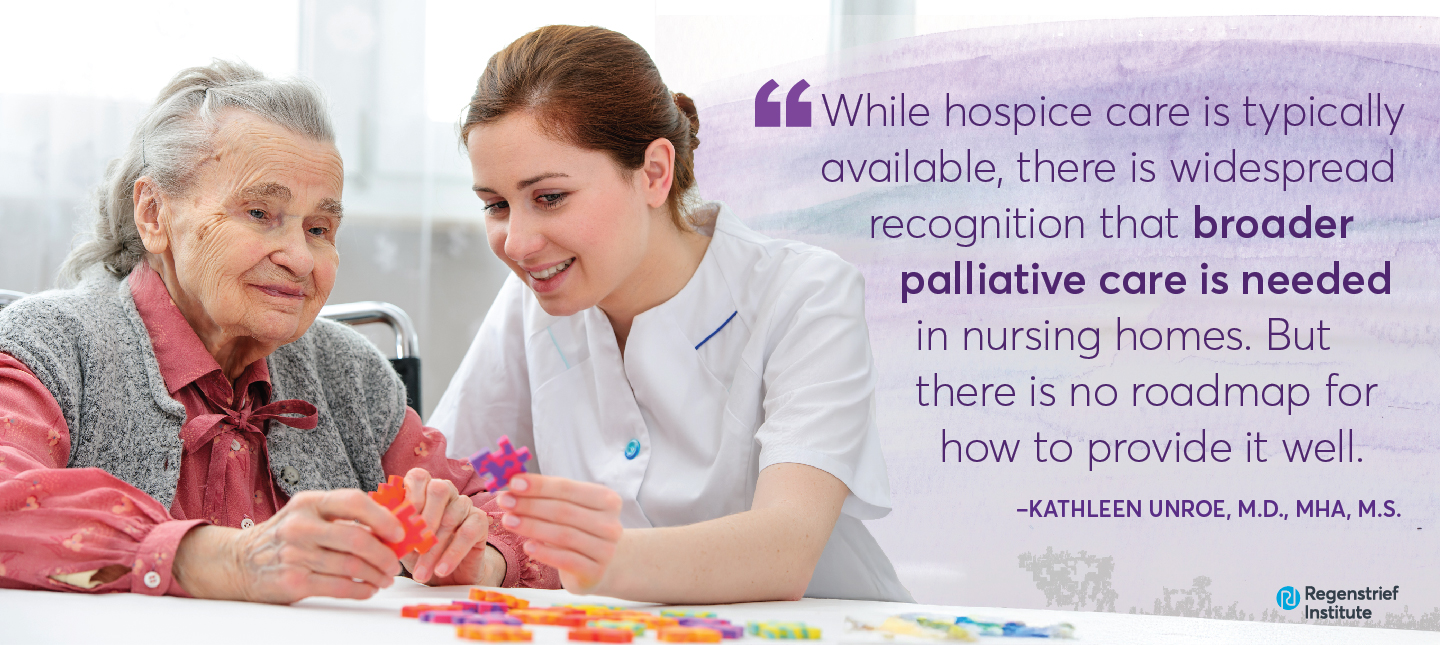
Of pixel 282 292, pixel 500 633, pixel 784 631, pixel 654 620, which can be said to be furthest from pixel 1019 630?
pixel 282 292

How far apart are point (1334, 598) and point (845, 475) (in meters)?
1.55

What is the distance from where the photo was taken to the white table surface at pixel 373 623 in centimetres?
79

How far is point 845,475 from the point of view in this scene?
1273 millimetres

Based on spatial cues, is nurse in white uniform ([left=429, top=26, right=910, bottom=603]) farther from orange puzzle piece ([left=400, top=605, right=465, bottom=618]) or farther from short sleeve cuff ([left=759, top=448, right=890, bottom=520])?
orange puzzle piece ([left=400, top=605, right=465, bottom=618])

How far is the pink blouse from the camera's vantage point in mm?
940

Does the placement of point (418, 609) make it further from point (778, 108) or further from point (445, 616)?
point (778, 108)

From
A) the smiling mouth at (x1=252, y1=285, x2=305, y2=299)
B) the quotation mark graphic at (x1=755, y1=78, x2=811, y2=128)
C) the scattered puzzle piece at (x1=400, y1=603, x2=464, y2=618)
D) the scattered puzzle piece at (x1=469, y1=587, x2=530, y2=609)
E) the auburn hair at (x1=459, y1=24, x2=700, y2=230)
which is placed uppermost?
the quotation mark graphic at (x1=755, y1=78, x2=811, y2=128)

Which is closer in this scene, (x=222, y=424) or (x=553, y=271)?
(x=222, y=424)

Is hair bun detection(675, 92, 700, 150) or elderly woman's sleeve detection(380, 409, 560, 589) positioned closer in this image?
elderly woman's sleeve detection(380, 409, 560, 589)

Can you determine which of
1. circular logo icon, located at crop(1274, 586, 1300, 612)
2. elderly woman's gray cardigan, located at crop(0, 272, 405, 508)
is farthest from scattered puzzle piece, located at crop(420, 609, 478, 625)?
circular logo icon, located at crop(1274, 586, 1300, 612)

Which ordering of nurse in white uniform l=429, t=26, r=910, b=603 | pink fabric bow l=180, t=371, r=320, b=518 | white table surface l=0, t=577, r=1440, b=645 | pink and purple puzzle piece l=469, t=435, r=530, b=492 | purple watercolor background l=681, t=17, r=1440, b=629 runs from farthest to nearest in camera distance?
1. purple watercolor background l=681, t=17, r=1440, b=629
2. nurse in white uniform l=429, t=26, r=910, b=603
3. pink fabric bow l=180, t=371, r=320, b=518
4. pink and purple puzzle piece l=469, t=435, r=530, b=492
5. white table surface l=0, t=577, r=1440, b=645

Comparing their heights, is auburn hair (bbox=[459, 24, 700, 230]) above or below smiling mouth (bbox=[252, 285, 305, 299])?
above

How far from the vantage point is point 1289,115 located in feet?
7.40

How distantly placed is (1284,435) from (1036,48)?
979 millimetres
